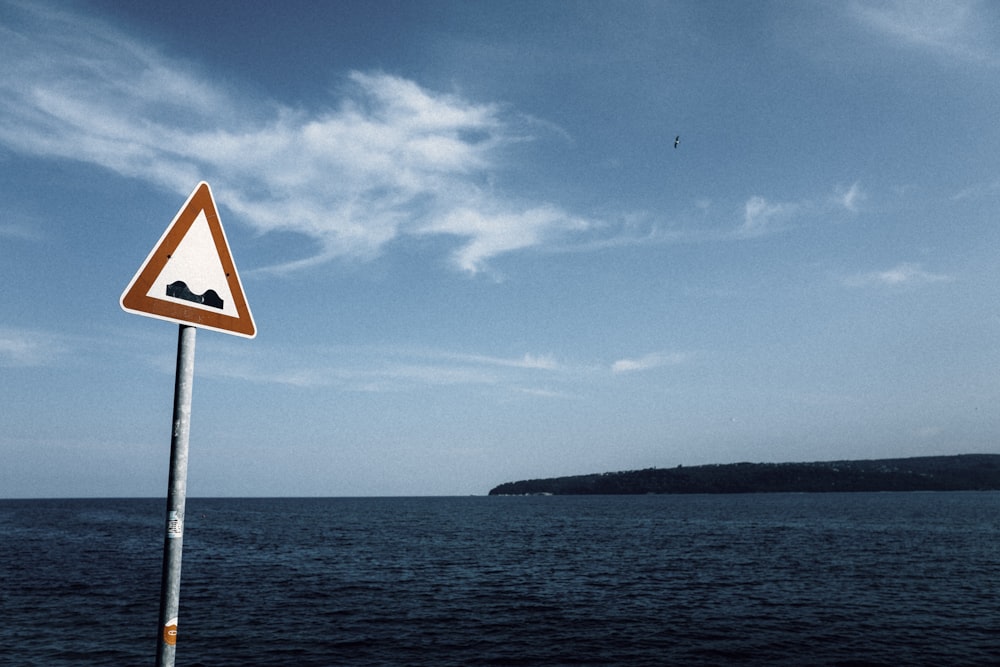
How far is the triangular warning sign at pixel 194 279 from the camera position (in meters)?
3.87

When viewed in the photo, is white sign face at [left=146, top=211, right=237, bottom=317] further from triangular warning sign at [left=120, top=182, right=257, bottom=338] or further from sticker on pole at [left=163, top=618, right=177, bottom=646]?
sticker on pole at [left=163, top=618, right=177, bottom=646]

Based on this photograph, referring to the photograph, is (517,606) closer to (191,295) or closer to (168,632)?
(168,632)

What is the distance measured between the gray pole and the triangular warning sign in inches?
9.1

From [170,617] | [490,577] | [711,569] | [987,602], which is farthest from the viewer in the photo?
[711,569]

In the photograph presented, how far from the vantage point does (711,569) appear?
49.5 m

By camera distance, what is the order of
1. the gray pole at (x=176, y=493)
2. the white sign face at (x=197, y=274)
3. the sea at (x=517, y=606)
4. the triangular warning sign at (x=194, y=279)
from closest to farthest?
1. the gray pole at (x=176, y=493)
2. the triangular warning sign at (x=194, y=279)
3. the white sign face at (x=197, y=274)
4. the sea at (x=517, y=606)

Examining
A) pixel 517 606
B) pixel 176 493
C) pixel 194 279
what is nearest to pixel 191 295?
pixel 194 279

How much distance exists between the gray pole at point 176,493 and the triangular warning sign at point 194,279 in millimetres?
230

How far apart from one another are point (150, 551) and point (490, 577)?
44.3 meters

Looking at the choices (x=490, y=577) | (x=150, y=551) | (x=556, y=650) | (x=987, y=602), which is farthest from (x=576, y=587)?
(x=150, y=551)

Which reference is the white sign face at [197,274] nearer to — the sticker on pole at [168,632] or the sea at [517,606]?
the sticker on pole at [168,632]

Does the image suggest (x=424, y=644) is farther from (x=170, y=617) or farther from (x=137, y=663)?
(x=170, y=617)

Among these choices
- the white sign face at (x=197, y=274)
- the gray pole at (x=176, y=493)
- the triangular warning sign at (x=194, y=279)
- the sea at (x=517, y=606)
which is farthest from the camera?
the sea at (x=517, y=606)

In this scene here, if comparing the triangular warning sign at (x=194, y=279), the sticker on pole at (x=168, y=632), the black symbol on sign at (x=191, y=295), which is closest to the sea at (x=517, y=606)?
the sticker on pole at (x=168, y=632)
